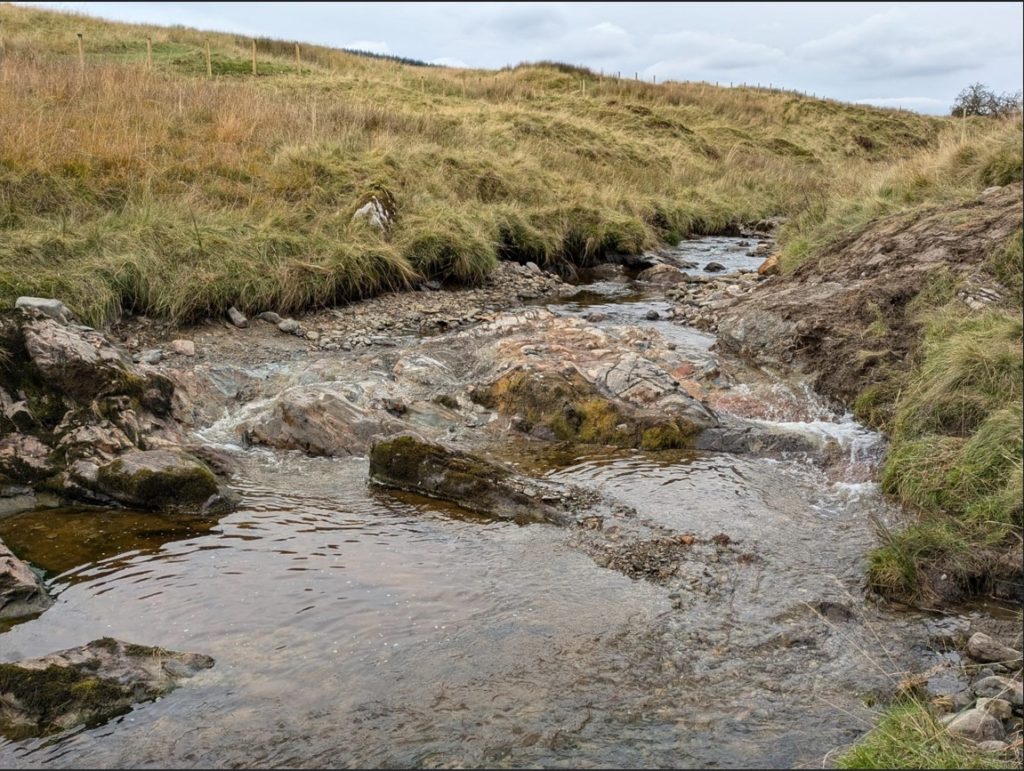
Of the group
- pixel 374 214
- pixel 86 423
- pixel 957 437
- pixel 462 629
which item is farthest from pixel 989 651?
pixel 374 214

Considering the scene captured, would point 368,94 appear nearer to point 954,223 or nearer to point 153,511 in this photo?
point 954,223

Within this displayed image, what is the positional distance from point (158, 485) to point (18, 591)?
5.19ft

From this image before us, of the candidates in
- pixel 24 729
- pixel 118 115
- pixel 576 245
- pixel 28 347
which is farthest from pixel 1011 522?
pixel 118 115

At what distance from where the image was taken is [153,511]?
6.28 meters

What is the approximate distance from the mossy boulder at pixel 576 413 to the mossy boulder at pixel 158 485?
Result: 322 cm

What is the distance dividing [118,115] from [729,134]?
92.0 feet

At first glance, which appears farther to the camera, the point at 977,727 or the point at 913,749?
the point at 977,727

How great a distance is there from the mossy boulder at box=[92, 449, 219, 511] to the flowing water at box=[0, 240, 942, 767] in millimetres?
186

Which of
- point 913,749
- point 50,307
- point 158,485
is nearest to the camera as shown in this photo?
point 913,749

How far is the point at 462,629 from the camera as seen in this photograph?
4.71m

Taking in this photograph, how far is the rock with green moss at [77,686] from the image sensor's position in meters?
3.82

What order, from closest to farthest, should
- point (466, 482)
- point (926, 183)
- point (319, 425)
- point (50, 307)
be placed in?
point (466, 482) → point (319, 425) → point (50, 307) → point (926, 183)

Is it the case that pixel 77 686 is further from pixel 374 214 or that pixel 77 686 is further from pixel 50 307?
pixel 374 214

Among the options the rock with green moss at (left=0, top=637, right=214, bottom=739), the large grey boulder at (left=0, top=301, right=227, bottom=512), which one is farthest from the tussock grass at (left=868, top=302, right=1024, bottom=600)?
the large grey boulder at (left=0, top=301, right=227, bottom=512)
